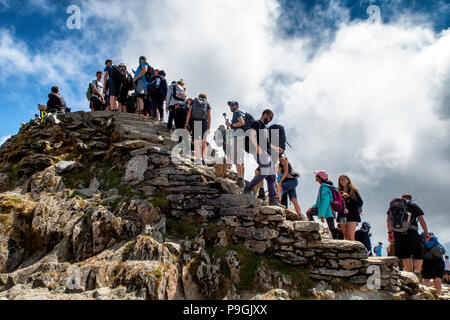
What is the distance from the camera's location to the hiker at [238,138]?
961 centimetres

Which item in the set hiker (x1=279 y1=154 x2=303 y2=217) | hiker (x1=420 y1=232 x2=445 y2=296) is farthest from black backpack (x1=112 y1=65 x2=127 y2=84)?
hiker (x1=420 y1=232 x2=445 y2=296)

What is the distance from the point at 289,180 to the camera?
29.3 ft

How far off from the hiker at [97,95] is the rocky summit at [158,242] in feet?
17.4

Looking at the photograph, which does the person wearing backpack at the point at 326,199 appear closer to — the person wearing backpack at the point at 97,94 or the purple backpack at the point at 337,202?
the purple backpack at the point at 337,202

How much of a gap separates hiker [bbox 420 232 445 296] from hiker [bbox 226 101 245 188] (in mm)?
6628

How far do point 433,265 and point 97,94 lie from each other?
16.9 meters

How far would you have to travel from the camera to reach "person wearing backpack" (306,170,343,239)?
7482mm

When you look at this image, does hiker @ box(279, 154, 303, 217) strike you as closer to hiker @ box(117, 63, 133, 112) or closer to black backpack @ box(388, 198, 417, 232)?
black backpack @ box(388, 198, 417, 232)

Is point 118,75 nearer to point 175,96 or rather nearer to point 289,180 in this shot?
point 175,96

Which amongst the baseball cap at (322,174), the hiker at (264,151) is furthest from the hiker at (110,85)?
the baseball cap at (322,174)

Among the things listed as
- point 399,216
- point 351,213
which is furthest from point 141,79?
point 399,216
